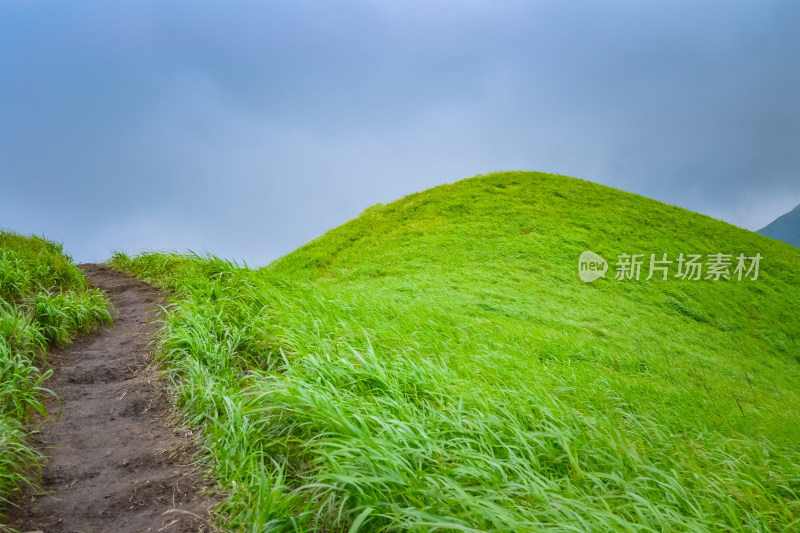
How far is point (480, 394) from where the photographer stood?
3426 millimetres

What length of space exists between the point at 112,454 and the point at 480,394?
2.51 m

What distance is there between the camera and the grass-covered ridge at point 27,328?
3.06 metres

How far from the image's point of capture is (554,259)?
12.4m

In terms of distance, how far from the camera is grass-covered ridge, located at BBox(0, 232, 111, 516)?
10.1ft

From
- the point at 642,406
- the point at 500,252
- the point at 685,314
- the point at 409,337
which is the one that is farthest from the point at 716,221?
the point at 409,337

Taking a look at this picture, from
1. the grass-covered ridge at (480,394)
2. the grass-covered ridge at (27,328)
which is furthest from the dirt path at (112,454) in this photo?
the grass-covered ridge at (480,394)

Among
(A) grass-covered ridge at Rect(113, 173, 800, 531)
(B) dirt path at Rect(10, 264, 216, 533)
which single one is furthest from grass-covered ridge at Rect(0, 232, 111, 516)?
(A) grass-covered ridge at Rect(113, 173, 800, 531)

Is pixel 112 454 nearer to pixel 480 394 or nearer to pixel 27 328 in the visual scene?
pixel 27 328

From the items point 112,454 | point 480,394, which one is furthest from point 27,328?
point 480,394

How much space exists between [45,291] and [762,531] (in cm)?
696

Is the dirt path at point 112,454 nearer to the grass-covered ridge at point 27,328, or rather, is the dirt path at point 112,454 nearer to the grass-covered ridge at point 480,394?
the grass-covered ridge at point 27,328

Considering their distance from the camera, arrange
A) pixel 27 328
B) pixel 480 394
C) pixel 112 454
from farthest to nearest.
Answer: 1. pixel 27 328
2. pixel 480 394
3. pixel 112 454

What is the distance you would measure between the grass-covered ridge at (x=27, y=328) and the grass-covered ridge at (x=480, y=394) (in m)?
0.97

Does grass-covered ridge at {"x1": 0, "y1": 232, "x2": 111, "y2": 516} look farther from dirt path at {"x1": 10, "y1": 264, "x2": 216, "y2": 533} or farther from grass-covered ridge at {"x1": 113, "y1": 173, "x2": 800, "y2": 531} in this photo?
grass-covered ridge at {"x1": 113, "y1": 173, "x2": 800, "y2": 531}
